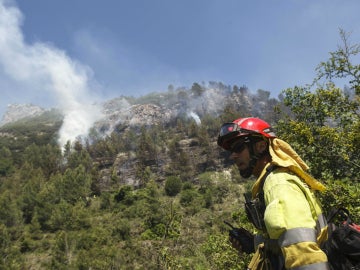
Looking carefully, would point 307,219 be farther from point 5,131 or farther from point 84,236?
point 5,131

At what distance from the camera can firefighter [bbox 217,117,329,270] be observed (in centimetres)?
212

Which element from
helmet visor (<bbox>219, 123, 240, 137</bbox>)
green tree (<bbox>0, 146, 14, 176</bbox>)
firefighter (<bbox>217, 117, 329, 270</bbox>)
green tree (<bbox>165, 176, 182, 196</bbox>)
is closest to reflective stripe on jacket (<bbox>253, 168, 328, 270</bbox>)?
firefighter (<bbox>217, 117, 329, 270</bbox>)

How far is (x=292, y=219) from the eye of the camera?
219cm

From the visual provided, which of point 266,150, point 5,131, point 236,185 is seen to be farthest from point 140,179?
point 5,131

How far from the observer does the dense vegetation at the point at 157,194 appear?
13.3 meters

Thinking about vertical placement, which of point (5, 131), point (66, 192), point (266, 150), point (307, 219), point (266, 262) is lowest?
point (266, 262)

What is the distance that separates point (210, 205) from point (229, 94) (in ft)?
428

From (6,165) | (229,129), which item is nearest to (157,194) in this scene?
(6,165)

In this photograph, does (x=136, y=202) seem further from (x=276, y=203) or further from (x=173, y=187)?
(x=276, y=203)

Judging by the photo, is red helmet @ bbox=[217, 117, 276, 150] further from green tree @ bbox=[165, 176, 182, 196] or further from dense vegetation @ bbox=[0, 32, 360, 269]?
green tree @ bbox=[165, 176, 182, 196]

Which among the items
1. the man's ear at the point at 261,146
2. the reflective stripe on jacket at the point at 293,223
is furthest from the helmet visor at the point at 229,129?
the reflective stripe on jacket at the point at 293,223

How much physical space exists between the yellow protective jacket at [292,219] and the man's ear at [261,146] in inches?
15.2

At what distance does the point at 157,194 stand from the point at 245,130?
7396 centimetres

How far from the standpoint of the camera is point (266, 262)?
2686 mm
